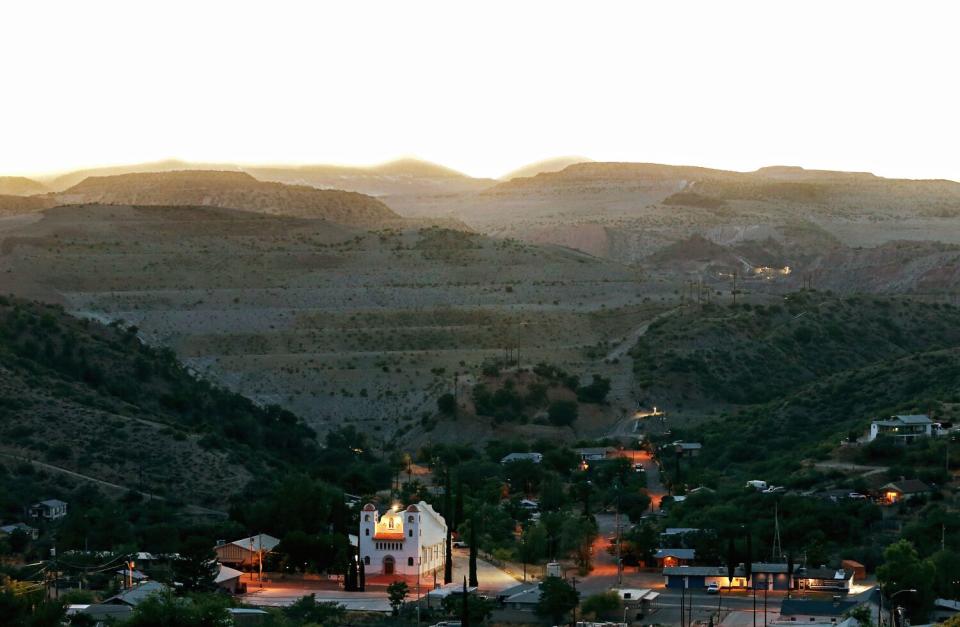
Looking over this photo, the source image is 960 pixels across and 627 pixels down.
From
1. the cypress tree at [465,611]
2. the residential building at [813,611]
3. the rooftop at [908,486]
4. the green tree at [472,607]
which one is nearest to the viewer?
the cypress tree at [465,611]

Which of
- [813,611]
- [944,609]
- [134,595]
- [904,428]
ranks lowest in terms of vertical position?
[944,609]

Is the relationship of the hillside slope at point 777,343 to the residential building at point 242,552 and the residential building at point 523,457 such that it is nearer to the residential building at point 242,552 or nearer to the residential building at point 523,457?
the residential building at point 523,457

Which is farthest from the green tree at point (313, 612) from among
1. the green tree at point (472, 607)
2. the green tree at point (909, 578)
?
the green tree at point (909, 578)

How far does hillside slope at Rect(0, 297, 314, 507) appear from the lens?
7700cm

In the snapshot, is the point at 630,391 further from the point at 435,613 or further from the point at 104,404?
the point at 435,613

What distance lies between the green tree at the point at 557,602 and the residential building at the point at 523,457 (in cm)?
2881

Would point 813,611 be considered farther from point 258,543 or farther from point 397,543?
point 258,543

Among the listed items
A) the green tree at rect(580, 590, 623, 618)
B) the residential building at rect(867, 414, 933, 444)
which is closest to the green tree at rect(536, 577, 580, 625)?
the green tree at rect(580, 590, 623, 618)

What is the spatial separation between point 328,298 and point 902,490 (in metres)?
57.2

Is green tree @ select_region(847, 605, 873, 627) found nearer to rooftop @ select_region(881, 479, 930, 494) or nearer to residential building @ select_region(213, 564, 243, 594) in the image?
rooftop @ select_region(881, 479, 930, 494)

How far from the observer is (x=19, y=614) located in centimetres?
4759

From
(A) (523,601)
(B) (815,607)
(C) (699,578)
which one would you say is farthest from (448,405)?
(B) (815,607)

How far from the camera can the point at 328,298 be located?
395 ft

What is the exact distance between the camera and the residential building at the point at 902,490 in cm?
6812
